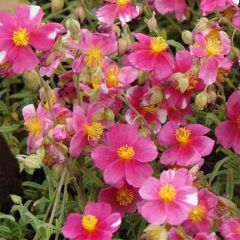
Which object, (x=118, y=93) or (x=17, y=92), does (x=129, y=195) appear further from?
(x=17, y=92)

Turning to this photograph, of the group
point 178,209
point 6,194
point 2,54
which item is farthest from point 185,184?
point 6,194

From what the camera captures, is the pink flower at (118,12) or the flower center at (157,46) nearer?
the flower center at (157,46)

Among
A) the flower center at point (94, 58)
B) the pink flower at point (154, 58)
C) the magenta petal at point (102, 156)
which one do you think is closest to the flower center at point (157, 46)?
the pink flower at point (154, 58)

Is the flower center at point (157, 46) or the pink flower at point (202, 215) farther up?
the flower center at point (157, 46)

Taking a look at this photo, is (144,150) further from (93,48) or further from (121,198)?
(93,48)

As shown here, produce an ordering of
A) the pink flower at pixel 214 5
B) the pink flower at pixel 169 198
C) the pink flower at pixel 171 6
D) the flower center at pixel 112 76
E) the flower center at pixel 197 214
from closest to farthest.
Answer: the pink flower at pixel 169 198
the flower center at pixel 197 214
the flower center at pixel 112 76
the pink flower at pixel 214 5
the pink flower at pixel 171 6

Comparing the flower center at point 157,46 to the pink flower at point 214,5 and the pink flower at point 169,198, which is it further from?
the pink flower at point 169,198

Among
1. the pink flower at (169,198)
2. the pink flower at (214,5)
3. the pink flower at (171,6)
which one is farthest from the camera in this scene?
the pink flower at (171,6)
